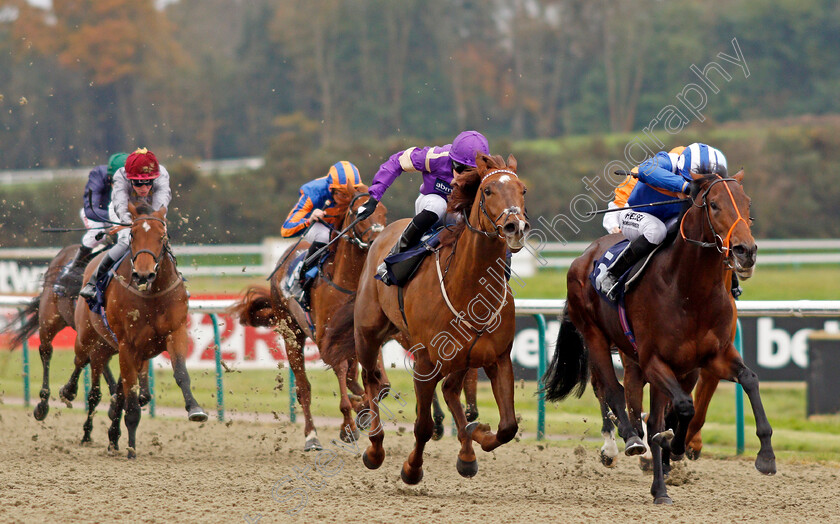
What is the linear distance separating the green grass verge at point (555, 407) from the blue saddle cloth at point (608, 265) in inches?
45.9

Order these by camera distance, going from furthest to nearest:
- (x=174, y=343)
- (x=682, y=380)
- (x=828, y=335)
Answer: (x=828, y=335), (x=174, y=343), (x=682, y=380)

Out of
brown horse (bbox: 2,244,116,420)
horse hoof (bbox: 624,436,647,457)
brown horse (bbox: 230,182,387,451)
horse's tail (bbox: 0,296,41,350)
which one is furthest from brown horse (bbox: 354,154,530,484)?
horse's tail (bbox: 0,296,41,350)

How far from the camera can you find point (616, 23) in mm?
28641

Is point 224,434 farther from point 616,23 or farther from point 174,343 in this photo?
point 616,23

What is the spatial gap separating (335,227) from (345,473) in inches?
Result: 73.2

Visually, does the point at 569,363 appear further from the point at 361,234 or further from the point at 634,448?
the point at 361,234

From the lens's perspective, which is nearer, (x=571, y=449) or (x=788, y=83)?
(x=571, y=449)

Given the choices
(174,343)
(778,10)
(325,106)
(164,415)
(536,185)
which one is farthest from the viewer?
(778,10)

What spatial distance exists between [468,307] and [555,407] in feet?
10.6

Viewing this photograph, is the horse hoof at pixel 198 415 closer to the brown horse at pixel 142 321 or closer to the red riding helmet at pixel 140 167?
the brown horse at pixel 142 321

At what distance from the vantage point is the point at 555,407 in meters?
8.02

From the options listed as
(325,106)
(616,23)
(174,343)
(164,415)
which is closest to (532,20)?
(616,23)

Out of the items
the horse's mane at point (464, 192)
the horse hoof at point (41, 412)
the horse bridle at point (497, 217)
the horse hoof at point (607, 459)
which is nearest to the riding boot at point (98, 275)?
the horse hoof at point (41, 412)

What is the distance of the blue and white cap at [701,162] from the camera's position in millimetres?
5086
